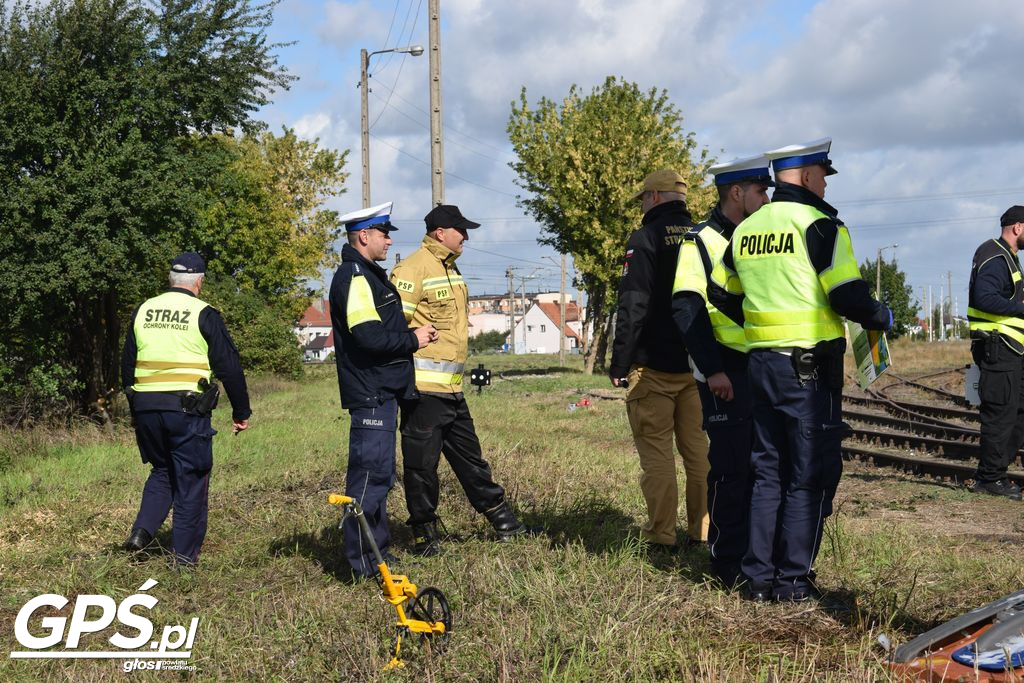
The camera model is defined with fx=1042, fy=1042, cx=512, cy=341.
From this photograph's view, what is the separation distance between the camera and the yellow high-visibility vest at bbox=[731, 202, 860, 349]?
481 centimetres

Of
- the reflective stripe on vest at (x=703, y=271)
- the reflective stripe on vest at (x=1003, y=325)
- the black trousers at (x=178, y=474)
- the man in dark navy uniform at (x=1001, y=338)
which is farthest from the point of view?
the reflective stripe on vest at (x=1003, y=325)

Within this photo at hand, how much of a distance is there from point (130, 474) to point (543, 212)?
25.1m

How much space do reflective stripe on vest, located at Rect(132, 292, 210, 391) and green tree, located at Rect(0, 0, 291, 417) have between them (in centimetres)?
830

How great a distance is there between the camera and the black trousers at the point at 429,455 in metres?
6.64

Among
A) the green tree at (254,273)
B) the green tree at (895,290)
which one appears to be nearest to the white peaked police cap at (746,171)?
the green tree at (254,273)

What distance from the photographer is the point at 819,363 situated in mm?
4832

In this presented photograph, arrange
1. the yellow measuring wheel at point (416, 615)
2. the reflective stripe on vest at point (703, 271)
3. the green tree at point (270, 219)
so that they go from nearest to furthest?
the yellow measuring wheel at point (416, 615) < the reflective stripe on vest at point (703, 271) < the green tree at point (270, 219)

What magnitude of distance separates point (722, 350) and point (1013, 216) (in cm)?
436

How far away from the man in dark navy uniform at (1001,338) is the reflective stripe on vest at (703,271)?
4038 mm

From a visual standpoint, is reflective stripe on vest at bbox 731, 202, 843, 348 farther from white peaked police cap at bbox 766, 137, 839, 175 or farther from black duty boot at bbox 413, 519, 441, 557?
black duty boot at bbox 413, 519, 441, 557

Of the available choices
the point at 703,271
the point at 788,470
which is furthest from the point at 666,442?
the point at 788,470

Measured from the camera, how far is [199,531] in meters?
6.48

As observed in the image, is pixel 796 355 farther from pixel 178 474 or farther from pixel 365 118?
pixel 365 118

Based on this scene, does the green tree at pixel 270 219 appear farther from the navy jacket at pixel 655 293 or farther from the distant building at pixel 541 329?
the distant building at pixel 541 329
